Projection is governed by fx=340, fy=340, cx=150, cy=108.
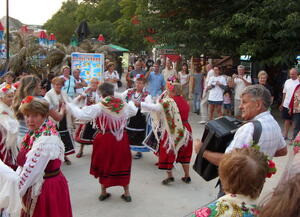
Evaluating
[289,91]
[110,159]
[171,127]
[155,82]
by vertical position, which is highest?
[289,91]

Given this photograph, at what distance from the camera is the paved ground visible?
177 inches

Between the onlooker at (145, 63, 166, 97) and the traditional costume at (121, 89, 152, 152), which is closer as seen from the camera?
the traditional costume at (121, 89, 152, 152)

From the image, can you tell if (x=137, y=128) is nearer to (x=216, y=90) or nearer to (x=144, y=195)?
(x=144, y=195)

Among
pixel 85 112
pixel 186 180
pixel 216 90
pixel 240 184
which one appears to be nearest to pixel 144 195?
pixel 186 180

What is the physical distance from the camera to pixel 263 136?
106 inches

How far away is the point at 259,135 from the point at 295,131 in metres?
5.64

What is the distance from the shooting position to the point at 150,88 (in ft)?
34.3

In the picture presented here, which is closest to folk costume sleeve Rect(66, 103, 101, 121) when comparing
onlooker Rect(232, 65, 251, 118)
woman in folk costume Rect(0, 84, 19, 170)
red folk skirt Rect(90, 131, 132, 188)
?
red folk skirt Rect(90, 131, 132, 188)

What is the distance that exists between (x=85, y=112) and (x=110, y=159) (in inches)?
31.1

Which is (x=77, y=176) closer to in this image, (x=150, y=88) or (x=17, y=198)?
(x=17, y=198)

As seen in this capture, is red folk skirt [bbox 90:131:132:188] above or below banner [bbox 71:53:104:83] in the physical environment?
below

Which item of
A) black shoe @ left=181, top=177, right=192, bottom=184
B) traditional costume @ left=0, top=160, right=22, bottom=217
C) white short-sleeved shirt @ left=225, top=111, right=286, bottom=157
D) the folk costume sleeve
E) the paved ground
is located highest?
white short-sleeved shirt @ left=225, top=111, right=286, bottom=157

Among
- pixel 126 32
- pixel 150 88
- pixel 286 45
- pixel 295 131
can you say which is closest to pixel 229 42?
pixel 286 45

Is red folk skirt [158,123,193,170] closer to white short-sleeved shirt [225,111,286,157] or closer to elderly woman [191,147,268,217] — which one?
white short-sleeved shirt [225,111,286,157]
